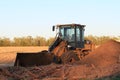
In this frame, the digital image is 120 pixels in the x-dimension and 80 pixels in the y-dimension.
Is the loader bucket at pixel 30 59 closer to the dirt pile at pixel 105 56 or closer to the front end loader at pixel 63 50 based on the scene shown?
the front end loader at pixel 63 50

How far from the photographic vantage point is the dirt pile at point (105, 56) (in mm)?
19328

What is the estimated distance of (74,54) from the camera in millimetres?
21172

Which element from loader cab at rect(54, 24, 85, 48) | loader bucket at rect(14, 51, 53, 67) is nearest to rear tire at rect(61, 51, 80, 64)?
loader bucket at rect(14, 51, 53, 67)

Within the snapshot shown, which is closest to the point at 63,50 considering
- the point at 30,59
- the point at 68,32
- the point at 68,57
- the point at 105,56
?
the point at 68,57

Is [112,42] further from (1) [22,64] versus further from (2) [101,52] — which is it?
(1) [22,64]

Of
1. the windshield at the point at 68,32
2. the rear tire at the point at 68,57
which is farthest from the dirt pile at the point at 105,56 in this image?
the windshield at the point at 68,32

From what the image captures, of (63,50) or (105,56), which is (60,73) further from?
(63,50)

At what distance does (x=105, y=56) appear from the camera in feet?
66.0

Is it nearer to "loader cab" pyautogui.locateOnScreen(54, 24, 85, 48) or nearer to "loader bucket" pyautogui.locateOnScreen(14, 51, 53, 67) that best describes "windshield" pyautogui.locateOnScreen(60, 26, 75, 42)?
"loader cab" pyautogui.locateOnScreen(54, 24, 85, 48)

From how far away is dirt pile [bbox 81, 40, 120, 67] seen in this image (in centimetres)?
1933

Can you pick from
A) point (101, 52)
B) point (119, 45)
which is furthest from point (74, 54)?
point (119, 45)

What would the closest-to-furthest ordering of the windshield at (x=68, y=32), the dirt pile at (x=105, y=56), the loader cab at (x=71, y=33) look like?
the dirt pile at (x=105, y=56)
the loader cab at (x=71, y=33)
the windshield at (x=68, y=32)

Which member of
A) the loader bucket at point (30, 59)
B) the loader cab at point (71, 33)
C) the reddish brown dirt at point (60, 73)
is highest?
the loader cab at point (71, 33)

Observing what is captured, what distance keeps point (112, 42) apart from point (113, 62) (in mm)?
3228
